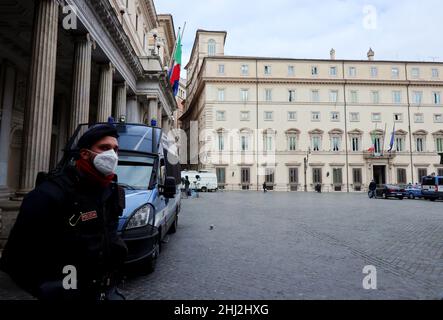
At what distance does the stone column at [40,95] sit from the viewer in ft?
25.9

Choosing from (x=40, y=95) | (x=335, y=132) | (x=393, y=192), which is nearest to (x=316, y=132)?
(x=335, y=132)

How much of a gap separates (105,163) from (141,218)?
2930 millimetres

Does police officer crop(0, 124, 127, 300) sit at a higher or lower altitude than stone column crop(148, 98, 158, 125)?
lower

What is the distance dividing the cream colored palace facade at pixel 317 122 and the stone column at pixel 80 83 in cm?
3438

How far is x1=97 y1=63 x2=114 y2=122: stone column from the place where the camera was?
14.6 metres

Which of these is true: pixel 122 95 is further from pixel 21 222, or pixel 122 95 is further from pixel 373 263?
pixel 21 222

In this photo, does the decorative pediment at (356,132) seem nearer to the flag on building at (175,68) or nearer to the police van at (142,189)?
the flag on building at (175,68)

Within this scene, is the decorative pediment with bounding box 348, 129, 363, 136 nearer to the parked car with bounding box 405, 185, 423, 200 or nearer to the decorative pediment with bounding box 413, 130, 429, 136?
the decorative pediment with bounding box 413, 130, 429, 136

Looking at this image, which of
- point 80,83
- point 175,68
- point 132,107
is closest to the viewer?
point 80,83

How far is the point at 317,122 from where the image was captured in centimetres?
4684

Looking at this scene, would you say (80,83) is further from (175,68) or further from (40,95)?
(175,68)

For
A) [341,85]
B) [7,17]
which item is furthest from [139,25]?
[341,85]

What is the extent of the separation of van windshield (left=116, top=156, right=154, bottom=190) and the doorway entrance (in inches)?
1913

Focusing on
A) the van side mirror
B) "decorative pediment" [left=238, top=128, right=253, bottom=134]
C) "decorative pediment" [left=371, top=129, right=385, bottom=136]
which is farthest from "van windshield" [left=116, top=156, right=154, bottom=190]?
"decorative pediment" [left=371, top=129, right=385, bottom=136]
